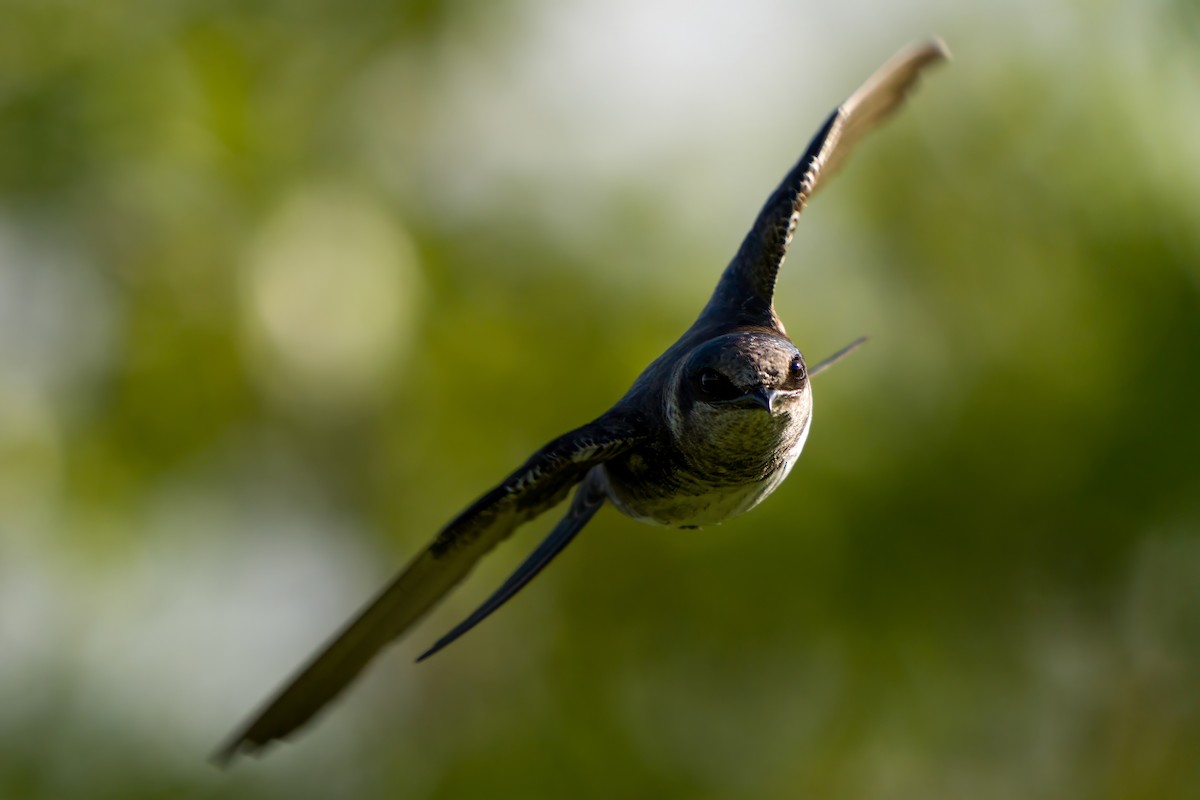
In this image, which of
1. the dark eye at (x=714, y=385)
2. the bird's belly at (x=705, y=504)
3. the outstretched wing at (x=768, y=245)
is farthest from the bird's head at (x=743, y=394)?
the outstretched wing at (x=768, y=245)

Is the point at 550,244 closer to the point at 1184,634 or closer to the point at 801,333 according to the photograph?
the point at 801,333

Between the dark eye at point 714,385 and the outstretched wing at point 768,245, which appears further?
the outstretched wing at point 768,245

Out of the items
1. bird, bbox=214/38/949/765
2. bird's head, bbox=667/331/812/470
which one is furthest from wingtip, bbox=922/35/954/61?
bird's head, bbox=667/331/812/470

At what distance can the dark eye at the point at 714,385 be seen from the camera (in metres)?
3.32

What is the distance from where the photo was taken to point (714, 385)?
3.36 metres

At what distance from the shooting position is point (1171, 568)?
12.2 meters

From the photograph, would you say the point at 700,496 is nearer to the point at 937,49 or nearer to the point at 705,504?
the point at 705,504

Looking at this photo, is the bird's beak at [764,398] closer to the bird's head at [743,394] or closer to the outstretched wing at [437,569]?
the bird's head at [743,394]

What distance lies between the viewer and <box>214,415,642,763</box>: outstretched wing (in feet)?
11.3

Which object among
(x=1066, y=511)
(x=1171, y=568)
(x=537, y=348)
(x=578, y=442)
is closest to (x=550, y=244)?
(x=537, y=348)

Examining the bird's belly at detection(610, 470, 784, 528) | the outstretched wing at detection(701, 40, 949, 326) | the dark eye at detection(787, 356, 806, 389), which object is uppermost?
the outstretched wing at detection(701, 40, 949, 326)

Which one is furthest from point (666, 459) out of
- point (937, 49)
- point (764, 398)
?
point (937, 49)

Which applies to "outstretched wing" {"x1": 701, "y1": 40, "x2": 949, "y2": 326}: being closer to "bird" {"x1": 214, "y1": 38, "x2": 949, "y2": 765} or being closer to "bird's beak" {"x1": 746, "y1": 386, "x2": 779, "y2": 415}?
"bird" {"x1": 214, "y1": 38, "x2": 949, "y2": 765}

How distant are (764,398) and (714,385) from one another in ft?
0.51
